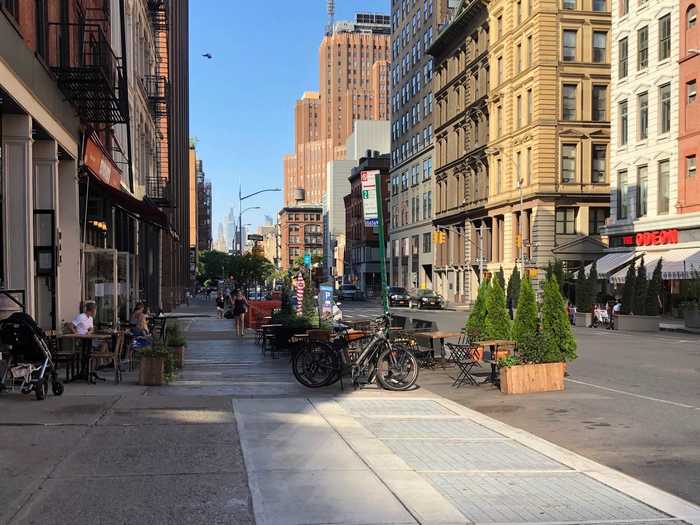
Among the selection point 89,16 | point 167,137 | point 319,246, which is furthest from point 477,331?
point 319,246

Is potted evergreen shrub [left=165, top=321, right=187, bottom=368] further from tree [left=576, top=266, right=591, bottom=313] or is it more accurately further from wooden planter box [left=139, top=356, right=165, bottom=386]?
tree [left=576, top=266, right=591, bottom=313]

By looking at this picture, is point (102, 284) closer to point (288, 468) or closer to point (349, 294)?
point (288, 468)

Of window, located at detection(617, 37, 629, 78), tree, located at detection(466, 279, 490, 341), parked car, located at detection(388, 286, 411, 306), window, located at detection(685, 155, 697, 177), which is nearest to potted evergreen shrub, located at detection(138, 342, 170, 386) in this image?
tree, located at detection(466, 279, 490, 341)

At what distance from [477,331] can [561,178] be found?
41.9 meters

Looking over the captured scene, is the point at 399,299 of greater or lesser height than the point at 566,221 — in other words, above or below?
below

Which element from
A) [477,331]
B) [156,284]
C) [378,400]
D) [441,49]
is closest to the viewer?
[378,400]

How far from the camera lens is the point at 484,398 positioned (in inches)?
475

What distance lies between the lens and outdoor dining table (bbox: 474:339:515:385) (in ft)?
44.3

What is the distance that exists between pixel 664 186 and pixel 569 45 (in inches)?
743

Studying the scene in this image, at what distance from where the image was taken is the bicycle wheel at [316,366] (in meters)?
12.8

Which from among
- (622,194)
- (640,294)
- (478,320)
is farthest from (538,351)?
(622,194)

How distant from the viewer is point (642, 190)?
1681 inches

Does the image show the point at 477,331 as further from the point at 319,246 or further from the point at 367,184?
the point at 319,246

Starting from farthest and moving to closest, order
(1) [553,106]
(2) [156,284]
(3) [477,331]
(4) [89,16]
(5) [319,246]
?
1. (5) [319,246]
2. (1) [553,106]
3. (2) [156,284]
4. (4) [89,16]
5. (3) [477,331]
